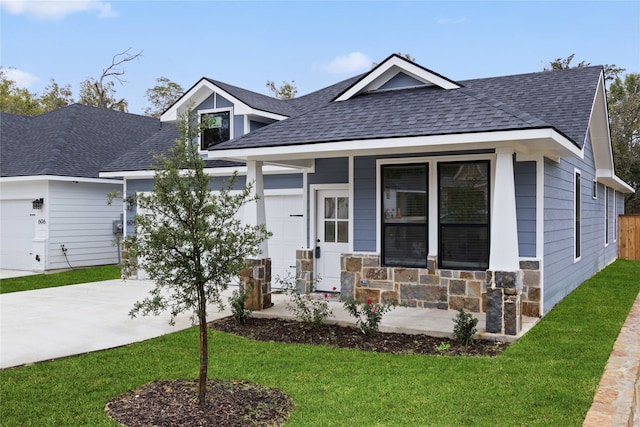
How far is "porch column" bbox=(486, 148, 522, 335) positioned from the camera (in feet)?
22.4

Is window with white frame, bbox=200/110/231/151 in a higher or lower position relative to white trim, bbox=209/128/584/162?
higher

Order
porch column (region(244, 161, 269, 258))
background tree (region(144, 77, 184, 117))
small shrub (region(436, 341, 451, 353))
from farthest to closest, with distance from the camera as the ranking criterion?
background tree (region(144, 77, 184, 117)) < porch column (region(244, 161, 269, 258)) < small shrub (region(436, 341, 451, 353))

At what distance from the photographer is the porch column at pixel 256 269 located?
8.70 metres

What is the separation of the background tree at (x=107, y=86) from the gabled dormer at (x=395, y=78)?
22.2m

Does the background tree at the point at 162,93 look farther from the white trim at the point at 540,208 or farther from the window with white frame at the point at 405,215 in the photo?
the white trim at the point at 540,208

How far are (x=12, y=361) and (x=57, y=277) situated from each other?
8.11m

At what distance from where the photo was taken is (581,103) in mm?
9570

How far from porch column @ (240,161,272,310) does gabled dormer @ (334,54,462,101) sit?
7.10ft

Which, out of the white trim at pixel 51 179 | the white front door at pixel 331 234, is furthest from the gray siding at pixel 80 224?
the white front door at pixel 331 234

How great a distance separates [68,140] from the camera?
54.6ft

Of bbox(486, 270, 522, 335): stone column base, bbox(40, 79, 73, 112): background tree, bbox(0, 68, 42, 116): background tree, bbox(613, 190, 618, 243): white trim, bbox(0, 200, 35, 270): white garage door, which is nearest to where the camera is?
bbox(486, 270, 522, 335): stone column base

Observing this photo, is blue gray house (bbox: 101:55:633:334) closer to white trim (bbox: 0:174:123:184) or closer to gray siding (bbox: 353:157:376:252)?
gray siding (bbox: 353:157:376:252)

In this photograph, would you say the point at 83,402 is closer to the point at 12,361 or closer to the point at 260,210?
the point at 12,361

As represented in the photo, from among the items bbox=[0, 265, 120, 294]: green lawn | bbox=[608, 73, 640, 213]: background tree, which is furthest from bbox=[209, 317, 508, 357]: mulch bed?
bbox=[608, 73, 640, 213]: background tree
